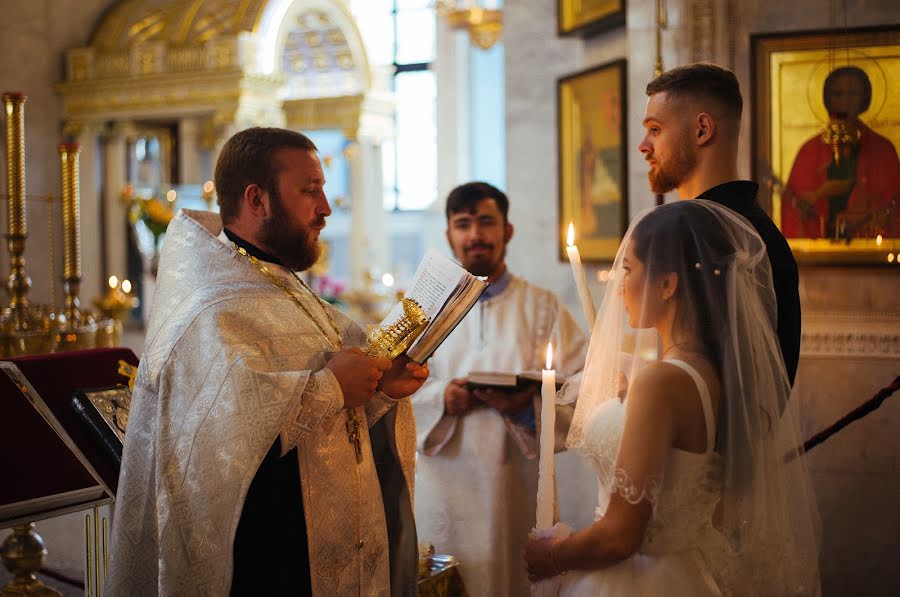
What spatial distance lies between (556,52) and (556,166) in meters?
0.72

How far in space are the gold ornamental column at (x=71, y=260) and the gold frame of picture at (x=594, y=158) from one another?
8.93ft

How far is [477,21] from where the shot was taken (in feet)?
29.2

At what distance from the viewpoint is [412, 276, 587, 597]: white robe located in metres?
3.90

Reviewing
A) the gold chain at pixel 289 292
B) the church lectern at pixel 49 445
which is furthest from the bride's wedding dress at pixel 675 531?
the church lectern at pixel 49 445

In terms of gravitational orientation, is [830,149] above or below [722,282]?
above

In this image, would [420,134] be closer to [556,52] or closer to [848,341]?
[556,52]

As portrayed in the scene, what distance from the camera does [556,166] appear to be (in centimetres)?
614

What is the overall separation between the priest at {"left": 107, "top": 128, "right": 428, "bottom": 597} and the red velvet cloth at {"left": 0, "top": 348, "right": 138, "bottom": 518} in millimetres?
376

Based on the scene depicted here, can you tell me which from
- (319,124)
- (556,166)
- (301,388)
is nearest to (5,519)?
(301,388)

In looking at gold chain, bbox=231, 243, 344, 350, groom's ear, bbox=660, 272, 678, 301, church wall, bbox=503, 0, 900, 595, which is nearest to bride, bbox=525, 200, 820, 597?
groom's ear, bbox=660, 272, 678, 301

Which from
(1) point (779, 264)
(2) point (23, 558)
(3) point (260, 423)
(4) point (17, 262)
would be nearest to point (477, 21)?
(4) point (17, 262)

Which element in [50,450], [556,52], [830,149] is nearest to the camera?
[50,450]

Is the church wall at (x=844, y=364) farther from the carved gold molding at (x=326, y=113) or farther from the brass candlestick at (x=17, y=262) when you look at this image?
the carved gold molding at (x=326, y=113)

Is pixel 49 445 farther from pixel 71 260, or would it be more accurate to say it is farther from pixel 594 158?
pixel 594 158
